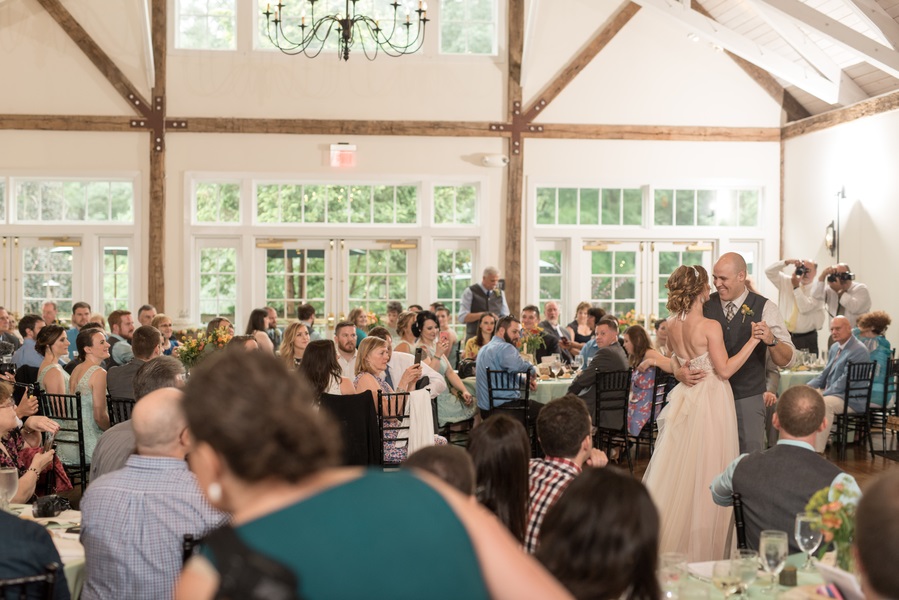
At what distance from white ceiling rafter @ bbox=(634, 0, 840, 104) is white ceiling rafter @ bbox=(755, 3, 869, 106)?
0.10 m

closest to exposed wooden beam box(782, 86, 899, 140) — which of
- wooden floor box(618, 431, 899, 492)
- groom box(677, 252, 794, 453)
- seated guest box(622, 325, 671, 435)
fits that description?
wooden floor box(618, 431, 899, 492)

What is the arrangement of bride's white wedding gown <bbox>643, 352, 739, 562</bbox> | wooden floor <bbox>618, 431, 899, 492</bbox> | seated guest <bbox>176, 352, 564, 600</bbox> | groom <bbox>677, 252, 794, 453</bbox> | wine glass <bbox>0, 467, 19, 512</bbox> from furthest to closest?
wooden floor <bbox>618, 431, 899, 492</bbox>, groom <bbox>677, 252, 794, 453</bbox>, bride's white wedding gown <bbox>643, 352, 739, 562</bbox>, wine glass <bbox>0, 467, 19, 512</bbox>, seated guest <bbox>176, 352, 564, 600</bbox>

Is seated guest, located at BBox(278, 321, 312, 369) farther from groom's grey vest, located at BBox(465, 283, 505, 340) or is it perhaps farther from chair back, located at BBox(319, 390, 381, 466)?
groom's grey vest, located at BBox(465, 283, 505, 340)

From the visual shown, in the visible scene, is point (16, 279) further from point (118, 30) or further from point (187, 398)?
point (187, 398)

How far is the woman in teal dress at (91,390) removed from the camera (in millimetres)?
6434

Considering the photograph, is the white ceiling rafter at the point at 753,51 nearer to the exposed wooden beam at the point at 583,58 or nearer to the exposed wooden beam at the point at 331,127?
the exposed wooden beam at the point at 583,58

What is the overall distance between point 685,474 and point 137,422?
317 cm

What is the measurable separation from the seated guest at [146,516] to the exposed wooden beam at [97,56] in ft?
33.8

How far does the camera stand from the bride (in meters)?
5.13

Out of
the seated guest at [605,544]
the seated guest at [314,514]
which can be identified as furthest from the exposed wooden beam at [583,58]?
the seated guest at [314,514]

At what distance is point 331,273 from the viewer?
12.9 m

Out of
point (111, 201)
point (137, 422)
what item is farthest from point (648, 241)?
point (137, 422)

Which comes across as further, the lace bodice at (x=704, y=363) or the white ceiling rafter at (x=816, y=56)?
the white ceiling rafter at (x=816, y=56)

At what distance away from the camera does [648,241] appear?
13.2 m
